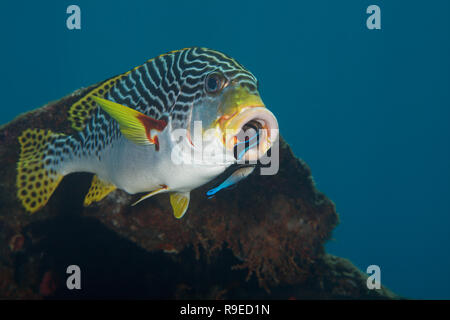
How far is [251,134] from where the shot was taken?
72.0 inches

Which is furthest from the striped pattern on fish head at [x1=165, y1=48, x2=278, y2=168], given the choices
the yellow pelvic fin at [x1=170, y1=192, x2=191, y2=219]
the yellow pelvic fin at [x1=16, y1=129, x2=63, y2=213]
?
the yellow pelvic fin at [x1=16, y1=129, x2=63, y2=213]

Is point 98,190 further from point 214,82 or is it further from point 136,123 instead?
point 214,82

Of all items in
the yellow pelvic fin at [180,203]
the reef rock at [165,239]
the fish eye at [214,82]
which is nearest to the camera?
the fish eye at [214,82]

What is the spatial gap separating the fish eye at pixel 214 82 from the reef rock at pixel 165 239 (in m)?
1.73

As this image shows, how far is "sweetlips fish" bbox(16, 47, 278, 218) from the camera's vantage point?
176cm

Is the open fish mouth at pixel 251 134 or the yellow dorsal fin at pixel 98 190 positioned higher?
the open fish mouth at pixel 251 134

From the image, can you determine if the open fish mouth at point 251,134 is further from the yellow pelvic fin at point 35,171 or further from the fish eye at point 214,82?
the yellow pelvic fin at point 35,171

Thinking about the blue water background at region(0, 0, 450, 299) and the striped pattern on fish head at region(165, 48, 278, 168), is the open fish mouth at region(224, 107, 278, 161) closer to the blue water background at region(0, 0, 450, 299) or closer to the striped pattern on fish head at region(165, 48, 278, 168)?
the striped pattern on fish head at region(165, 48, 278, 168)

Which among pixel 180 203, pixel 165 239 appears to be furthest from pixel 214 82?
pixel 165 239

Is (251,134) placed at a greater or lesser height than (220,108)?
lesser

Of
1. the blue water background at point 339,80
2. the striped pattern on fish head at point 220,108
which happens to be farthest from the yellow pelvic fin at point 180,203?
the blue water background at point 339,80

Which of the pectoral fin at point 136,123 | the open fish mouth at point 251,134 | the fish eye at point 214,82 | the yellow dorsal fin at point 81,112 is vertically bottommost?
the open fish mouth at point 251,134

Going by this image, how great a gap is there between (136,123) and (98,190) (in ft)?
4.32

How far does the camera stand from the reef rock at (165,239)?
3.12 metres
